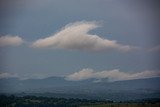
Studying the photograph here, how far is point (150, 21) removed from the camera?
1011 cm

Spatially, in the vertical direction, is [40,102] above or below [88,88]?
below

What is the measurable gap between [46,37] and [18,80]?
1645mm

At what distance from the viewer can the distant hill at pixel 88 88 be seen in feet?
32.2

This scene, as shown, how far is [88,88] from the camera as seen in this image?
10.4 meters

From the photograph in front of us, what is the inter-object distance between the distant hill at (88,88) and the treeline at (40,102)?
199 millimetres

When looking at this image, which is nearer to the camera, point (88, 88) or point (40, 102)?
point (88, 88)

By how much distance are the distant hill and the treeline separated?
20cm

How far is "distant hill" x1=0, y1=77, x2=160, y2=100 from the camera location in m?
9.80

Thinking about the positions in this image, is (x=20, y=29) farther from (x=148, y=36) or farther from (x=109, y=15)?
(x=148, y=36)

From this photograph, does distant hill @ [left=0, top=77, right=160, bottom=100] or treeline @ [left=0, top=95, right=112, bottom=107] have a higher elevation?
distant hill @ [left=0, top=77, right=160, bottom=100]

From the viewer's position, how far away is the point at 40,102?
11312 millimetres

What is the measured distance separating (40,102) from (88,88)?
2099 millimetres

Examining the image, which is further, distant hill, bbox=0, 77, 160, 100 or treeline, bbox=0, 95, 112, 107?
treeline, bbox=0, 95, 112, 107

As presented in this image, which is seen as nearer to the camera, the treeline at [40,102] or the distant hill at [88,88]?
the distant hill at [88,88]
